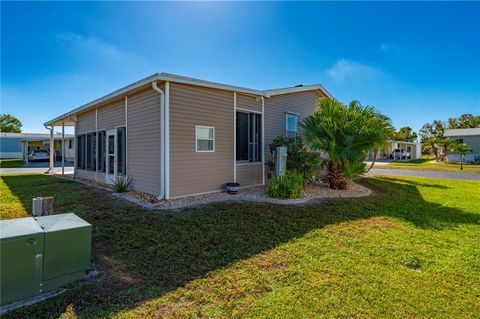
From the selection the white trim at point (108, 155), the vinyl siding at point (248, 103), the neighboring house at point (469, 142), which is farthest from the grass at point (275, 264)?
the neighboring house at point (469, 142)

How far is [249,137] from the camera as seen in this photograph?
9375 mm

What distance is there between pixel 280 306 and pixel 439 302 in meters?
1.61

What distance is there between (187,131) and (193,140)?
13.0 inches

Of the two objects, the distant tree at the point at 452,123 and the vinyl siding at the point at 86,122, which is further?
the distant tree at the point at 452,123

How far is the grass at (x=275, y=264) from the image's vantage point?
2.41 m

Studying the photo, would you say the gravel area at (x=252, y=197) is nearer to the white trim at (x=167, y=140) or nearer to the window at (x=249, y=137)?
the white trim at (x=167, y=140)

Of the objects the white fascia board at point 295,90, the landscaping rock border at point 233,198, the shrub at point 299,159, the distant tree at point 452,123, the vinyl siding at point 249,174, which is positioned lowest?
the landscaping rock border at point 233,198

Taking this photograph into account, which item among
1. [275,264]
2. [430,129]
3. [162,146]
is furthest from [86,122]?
[430,129]

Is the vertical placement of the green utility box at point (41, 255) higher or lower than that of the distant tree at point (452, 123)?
lower

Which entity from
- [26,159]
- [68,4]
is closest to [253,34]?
[68,4]

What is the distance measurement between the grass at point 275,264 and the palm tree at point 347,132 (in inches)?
105

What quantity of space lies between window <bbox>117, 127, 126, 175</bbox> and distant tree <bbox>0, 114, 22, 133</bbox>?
182ft

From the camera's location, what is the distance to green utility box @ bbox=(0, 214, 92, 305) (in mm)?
2359

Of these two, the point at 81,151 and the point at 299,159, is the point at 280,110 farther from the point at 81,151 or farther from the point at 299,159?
the point at 81,151
